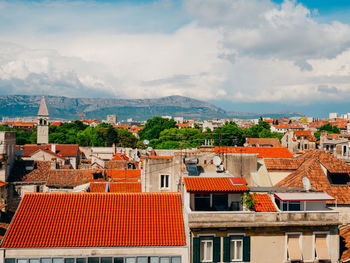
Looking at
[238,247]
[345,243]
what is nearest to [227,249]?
[238,247]

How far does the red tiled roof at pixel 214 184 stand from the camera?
63.1 feet

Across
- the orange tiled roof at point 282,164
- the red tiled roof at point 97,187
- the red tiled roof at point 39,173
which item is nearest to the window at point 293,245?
the orange tiled roof at point 282,164

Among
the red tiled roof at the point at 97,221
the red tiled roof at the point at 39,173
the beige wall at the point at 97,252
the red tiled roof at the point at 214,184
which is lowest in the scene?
the red tiled roof at the point at 39,173

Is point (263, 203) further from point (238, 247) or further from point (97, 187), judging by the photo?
point (97, 187)

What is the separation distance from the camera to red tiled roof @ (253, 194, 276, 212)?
769 inches

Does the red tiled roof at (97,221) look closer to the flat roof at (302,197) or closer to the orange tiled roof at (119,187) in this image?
the flat roof at (302,197)

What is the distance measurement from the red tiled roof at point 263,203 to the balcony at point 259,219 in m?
1.15

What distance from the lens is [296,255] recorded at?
723 inches

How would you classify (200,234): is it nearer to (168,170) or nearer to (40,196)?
(40,196)

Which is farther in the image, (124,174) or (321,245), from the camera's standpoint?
(124,174)

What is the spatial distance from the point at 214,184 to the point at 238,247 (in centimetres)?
345

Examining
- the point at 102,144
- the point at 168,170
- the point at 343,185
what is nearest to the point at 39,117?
the point at 102,144

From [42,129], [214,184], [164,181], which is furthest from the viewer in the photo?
[42,129]

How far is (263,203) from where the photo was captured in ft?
65.7
